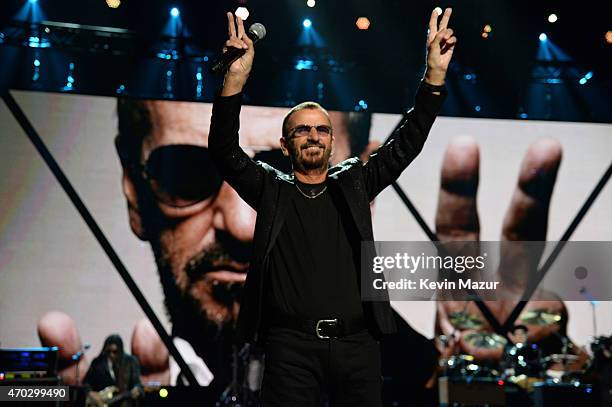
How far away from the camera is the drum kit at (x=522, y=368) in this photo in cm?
815

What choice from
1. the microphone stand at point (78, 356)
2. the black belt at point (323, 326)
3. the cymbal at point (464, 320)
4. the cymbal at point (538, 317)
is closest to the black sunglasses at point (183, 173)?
the microphone stand at point (78, 356)

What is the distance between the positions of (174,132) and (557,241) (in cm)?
487

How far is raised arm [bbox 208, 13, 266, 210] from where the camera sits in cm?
244

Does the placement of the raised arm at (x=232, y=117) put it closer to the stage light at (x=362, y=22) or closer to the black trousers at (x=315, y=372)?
the black trousers at (x=315, y=372)

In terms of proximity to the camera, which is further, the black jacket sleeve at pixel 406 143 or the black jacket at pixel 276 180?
the black jacket sleeve at pixel 406 143

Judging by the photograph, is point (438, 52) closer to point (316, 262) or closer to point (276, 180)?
point (276, 180)

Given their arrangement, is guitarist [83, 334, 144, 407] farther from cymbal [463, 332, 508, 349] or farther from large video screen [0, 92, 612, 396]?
cymbal [463, 332, 508, 349]

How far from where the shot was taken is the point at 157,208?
897 centimetres

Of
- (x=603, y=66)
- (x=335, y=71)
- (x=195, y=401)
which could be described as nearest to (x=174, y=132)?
(x=335, y=71)

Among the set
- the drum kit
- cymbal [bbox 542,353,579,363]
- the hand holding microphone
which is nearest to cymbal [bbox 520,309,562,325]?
the drum kit

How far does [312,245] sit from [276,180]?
11.4 inches

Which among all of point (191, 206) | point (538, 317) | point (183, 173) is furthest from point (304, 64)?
point (538, 317)

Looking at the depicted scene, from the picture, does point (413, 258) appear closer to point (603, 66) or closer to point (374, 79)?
point (374, 79)

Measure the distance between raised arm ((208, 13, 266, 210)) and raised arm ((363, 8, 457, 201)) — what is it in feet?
1.39
